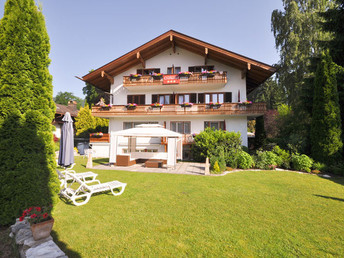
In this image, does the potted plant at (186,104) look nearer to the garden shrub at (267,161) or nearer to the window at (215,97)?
the window at (215,97)

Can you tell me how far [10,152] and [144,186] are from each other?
15.5 ft

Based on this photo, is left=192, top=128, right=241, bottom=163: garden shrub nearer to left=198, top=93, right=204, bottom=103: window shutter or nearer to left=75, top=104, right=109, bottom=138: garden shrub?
left=198, top=93, right=204, bottom=103: window shutter

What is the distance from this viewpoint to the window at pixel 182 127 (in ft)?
61.1

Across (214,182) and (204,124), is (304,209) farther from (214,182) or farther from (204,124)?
(204,124)

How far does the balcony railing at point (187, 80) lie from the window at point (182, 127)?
4.51 meters

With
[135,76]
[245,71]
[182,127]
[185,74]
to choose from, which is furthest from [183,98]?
Answer: [245,71]

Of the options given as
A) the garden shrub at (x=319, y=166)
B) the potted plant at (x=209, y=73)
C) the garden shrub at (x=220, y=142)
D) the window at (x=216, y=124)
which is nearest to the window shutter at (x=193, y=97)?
the potted plant at (x=209, y=73)

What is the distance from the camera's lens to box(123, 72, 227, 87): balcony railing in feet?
56.8

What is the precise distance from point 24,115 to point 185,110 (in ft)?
46.9

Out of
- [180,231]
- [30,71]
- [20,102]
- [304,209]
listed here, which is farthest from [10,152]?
[304,209]

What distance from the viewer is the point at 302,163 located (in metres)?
11.1

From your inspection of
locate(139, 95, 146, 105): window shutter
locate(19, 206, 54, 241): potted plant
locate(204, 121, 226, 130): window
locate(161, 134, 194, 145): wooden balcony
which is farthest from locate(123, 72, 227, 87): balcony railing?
locate(19, 206, 54, 241): potted plant

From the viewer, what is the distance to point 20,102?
4316 mm

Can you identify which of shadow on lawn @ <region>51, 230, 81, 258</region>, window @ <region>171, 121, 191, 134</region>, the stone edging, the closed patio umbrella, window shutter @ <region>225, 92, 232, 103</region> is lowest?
shadow on lawn @ <region>51, 230, 81, 258</region>
